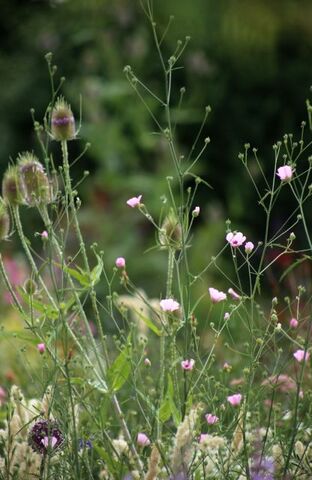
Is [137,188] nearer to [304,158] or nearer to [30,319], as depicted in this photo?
[304,158]

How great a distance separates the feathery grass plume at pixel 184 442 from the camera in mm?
2002

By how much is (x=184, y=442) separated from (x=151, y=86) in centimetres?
527

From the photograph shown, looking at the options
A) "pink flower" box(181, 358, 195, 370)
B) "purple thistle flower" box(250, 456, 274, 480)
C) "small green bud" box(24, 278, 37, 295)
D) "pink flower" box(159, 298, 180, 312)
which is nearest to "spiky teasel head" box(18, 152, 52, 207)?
"small green bud" box(24, 278, 37, 295)

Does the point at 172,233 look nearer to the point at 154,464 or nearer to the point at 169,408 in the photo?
the point at 169,408

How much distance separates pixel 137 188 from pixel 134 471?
417cm

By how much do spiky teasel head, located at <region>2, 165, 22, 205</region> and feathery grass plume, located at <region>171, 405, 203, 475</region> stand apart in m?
0.62

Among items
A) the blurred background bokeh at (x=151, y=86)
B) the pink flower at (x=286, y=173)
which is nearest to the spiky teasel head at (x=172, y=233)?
the pink flower at (x=286, y=173)

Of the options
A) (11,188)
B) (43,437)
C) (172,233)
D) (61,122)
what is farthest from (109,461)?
(61,122)

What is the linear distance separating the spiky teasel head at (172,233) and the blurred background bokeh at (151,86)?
393cm

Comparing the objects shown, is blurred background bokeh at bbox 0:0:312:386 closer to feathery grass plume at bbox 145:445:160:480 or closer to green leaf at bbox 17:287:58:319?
green leaf at bbox 17:287:58:319

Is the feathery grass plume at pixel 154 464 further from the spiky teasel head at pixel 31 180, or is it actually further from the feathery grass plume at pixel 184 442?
the spiky teasel head at pixel 31 180

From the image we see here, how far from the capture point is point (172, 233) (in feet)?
7.67

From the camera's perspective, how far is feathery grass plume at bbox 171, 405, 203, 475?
2002 mm

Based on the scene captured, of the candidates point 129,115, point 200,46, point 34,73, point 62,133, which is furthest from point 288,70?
point 62,133
